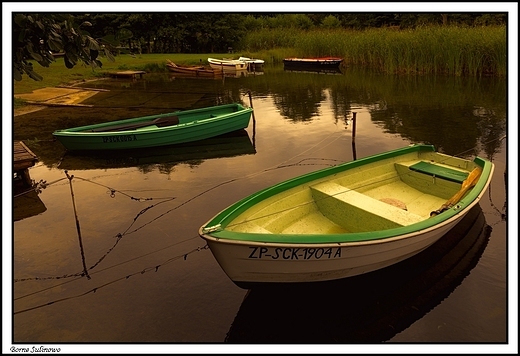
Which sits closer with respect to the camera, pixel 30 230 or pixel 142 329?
pixel 142 329

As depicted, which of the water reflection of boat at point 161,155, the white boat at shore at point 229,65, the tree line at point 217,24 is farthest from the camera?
the tree line at point 217,24

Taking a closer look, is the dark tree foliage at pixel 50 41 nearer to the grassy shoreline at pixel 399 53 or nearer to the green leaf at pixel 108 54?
the green leaf at pixel 108 54

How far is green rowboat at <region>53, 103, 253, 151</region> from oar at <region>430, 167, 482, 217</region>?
30.8 ft

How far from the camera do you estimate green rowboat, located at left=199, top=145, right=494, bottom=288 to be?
246 inches

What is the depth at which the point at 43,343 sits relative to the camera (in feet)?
20.5

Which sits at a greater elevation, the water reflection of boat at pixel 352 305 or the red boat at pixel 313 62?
the red boat at pixel 313 62

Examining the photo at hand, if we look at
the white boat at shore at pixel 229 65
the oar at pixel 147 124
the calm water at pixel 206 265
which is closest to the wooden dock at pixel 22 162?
the calm water at pixel 206 265

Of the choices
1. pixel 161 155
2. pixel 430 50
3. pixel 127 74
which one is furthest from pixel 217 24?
pixel 161 155

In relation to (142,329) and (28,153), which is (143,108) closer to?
(28,153)

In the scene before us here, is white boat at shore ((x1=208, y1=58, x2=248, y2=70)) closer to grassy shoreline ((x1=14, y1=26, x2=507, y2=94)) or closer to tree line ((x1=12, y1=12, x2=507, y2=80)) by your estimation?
grassy shoreline ((x1=14, y1=26, x2=507, y2=94))

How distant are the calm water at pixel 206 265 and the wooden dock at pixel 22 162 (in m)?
0.72

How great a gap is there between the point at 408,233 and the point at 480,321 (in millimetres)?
1706

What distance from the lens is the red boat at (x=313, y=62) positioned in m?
34.1

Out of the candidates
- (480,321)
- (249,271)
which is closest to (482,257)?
(480,321)
